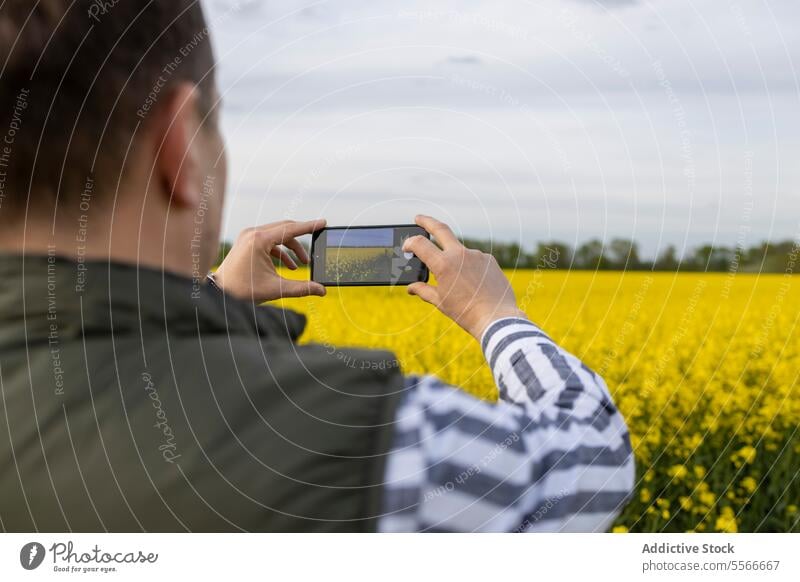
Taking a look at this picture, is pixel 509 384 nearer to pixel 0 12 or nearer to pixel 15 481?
pixel 15 481

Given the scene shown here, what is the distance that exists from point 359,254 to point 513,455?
0.87 metres

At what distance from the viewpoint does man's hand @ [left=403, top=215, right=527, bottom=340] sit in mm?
1056

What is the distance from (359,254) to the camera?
1.64 meters

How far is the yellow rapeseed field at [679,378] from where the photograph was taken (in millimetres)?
3305

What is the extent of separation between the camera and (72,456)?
82 centimetres

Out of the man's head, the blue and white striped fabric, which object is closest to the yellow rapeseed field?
the blue and white striped fabric

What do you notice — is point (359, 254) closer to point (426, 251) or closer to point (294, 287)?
point (294, 287)

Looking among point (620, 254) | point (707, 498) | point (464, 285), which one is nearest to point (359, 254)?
point (464, 285)

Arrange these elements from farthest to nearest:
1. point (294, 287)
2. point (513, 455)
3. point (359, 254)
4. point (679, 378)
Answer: point (679, 378) < point (359, 254) < point (294, 287) < point (513, 455)

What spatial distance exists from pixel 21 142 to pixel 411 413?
1.58ft

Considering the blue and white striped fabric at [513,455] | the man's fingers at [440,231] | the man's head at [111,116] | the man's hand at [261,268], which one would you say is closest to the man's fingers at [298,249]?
the man's hand at [261,268]

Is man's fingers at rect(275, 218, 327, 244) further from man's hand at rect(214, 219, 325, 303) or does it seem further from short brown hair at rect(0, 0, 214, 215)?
short brown hair at rect(0, 0, 214, 215)

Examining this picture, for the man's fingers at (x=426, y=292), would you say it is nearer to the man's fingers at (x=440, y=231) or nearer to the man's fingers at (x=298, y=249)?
the man's fingers at (x=440, y=231)

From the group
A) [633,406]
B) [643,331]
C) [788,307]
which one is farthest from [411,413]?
[788,307]
